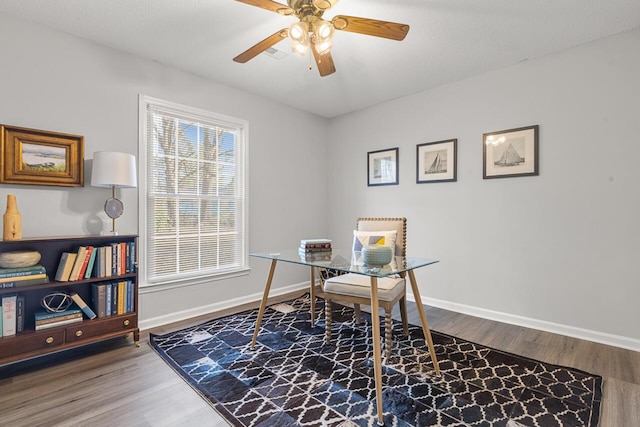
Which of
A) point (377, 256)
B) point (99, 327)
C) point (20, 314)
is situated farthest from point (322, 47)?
point (20, 314)

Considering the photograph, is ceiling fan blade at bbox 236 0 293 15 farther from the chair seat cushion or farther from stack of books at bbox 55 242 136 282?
stack of books at bbox 55 242 136 282

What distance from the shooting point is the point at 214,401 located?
1.84 meters

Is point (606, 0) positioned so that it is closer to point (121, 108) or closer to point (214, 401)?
point (214, 401)

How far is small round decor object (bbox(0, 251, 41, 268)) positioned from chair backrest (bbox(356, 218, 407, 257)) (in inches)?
101

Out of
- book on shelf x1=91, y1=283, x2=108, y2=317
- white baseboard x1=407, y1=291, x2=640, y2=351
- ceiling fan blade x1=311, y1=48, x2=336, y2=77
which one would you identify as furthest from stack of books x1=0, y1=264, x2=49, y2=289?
white baseboard x1=407, y1=291, x2=640, y2=351

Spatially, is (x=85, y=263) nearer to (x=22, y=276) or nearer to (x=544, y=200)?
(x=22, y=276)

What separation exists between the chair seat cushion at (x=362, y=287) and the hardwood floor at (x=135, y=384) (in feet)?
3.09

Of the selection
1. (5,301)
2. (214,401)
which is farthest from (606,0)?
(5,301)

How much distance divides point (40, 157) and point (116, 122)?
0.64m

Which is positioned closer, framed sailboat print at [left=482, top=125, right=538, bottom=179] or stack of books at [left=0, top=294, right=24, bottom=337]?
stack of books at [left=0, top=294, right=24, bottom=337]

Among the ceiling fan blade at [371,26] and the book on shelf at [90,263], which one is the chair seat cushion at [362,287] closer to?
the ceiling fan blade at [371,26]

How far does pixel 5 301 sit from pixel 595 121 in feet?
15.5

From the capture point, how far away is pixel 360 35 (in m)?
2.54

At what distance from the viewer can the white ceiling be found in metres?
2.21
